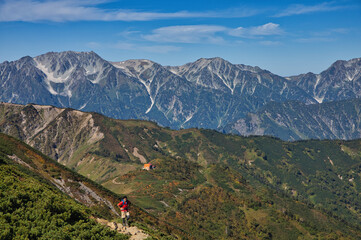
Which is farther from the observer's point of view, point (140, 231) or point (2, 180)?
point (2, 180)

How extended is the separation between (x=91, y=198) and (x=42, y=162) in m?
→ 28.9

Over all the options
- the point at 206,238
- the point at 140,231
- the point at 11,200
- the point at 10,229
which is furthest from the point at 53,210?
the point at 206,238

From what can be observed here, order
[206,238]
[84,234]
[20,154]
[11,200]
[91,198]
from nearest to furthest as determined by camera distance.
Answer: [84,234], [11,200], [91,198], [20,154], [206,238]

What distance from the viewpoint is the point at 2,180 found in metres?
71.6

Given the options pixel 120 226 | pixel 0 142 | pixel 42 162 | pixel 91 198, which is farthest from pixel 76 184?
pixel 120 226

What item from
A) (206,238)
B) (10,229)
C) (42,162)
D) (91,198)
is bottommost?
(206,238)

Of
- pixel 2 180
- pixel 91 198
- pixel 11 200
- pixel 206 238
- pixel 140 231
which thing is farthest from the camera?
pixel 206 238

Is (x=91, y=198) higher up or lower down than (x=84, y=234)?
lower down

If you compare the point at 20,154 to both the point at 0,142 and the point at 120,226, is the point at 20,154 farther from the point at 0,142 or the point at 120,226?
the point at 120,226

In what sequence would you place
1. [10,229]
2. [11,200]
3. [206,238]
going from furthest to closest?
[206,238], [11,200], [10,229]

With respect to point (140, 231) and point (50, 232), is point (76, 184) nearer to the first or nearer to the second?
point (140, 231)

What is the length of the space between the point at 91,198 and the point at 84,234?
8189 centimetres

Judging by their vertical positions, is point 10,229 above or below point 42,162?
above

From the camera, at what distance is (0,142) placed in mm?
148375
